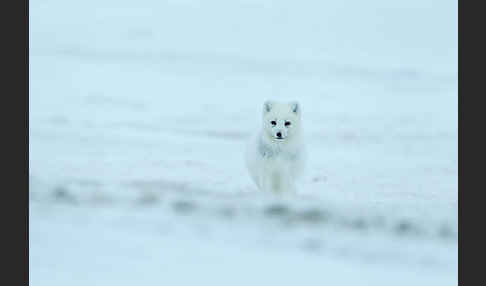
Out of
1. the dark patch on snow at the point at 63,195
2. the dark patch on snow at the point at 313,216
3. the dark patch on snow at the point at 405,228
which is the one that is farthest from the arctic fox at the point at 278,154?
the dark patch on snow at the point at 63,195

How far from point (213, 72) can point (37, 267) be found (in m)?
7.46

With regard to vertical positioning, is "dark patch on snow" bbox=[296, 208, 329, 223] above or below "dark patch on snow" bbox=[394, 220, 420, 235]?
above

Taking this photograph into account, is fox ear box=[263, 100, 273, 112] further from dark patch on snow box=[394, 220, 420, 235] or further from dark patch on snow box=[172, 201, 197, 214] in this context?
dark patch on snow box=[394, 220, 420, 235]

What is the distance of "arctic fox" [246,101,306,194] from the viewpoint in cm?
596

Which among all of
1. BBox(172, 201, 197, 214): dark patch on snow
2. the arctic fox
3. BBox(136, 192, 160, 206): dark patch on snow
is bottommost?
BBox(172, 201, 197, 214): dark patch on snow

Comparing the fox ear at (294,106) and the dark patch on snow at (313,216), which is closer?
the dark patch on snow at (313,216)

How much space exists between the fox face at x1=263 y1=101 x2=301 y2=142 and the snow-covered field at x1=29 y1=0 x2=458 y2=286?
55cm

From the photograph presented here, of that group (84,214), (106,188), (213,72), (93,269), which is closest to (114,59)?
(213,72)

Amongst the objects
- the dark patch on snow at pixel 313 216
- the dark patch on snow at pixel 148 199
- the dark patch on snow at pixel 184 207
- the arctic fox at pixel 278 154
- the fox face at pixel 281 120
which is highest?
the fox face at pixel 281 120

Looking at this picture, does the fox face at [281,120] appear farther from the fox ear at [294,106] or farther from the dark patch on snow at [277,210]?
the dark patch on snow at [277,210]

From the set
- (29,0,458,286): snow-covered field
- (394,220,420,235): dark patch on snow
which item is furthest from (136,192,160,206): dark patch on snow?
(394,220,420,235): dark patch on snow

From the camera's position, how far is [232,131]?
925 centimetres

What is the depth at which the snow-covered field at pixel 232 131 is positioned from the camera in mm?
5035

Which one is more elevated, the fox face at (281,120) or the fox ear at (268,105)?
the fox ear at (268,105)
